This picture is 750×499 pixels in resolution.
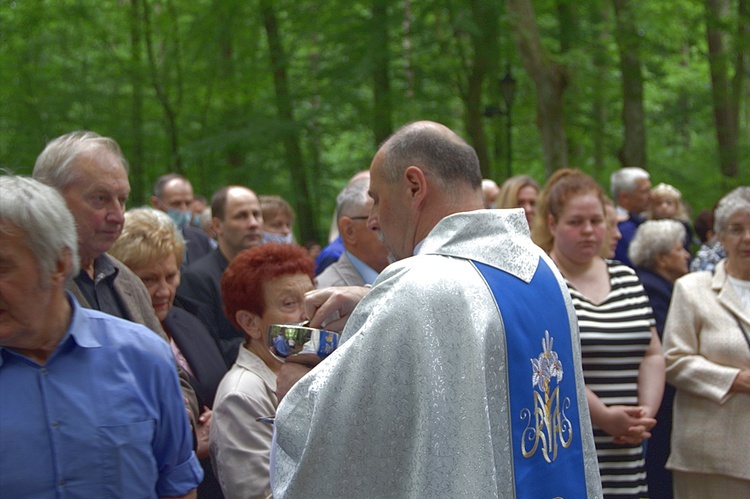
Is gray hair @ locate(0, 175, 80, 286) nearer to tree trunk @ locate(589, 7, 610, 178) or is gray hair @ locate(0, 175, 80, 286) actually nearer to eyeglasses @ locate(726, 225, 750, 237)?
eyeglasses @ locate(726, 225, 750, 237)

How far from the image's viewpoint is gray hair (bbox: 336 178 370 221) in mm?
4980

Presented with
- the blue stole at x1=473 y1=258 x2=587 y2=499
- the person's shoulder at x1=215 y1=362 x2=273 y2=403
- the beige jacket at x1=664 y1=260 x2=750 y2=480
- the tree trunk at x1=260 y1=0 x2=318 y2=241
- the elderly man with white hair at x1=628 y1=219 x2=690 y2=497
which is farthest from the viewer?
the tree trunk at x1=260 y1=0 x2=318 y2=241

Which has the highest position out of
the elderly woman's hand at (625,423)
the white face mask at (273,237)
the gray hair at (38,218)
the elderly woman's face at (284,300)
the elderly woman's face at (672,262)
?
the gray hair at (38,218)

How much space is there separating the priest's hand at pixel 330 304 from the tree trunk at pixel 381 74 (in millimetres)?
11074

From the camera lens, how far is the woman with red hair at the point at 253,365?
3.47 metres

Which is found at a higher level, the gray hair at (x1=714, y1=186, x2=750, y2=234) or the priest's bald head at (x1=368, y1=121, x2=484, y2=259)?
the priest's bald head at (x1=368, y1=121, x2=484, y2=259)

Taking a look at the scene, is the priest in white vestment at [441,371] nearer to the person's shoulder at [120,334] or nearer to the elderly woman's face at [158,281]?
the person's shoulder at [120,334]

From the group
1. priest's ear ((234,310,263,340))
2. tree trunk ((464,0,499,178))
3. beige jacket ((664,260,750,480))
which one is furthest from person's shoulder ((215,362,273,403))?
tree trunk ((464,0,499,178))

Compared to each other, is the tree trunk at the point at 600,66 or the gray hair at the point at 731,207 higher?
the tree trunk at the point at 600,66

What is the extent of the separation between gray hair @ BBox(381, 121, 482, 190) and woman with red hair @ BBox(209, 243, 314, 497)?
3.34ft

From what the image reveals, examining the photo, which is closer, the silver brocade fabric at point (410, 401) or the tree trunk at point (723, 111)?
the silver brocade fabric at point (410, 401)

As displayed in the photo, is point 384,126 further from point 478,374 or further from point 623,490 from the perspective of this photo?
point 478,374

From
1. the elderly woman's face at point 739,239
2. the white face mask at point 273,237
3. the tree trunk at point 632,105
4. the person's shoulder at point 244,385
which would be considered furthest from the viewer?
the tree trunk at point 632,105

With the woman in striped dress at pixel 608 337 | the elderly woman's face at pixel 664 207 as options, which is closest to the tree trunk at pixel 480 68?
the elderly woman's face at pixel 664 207
